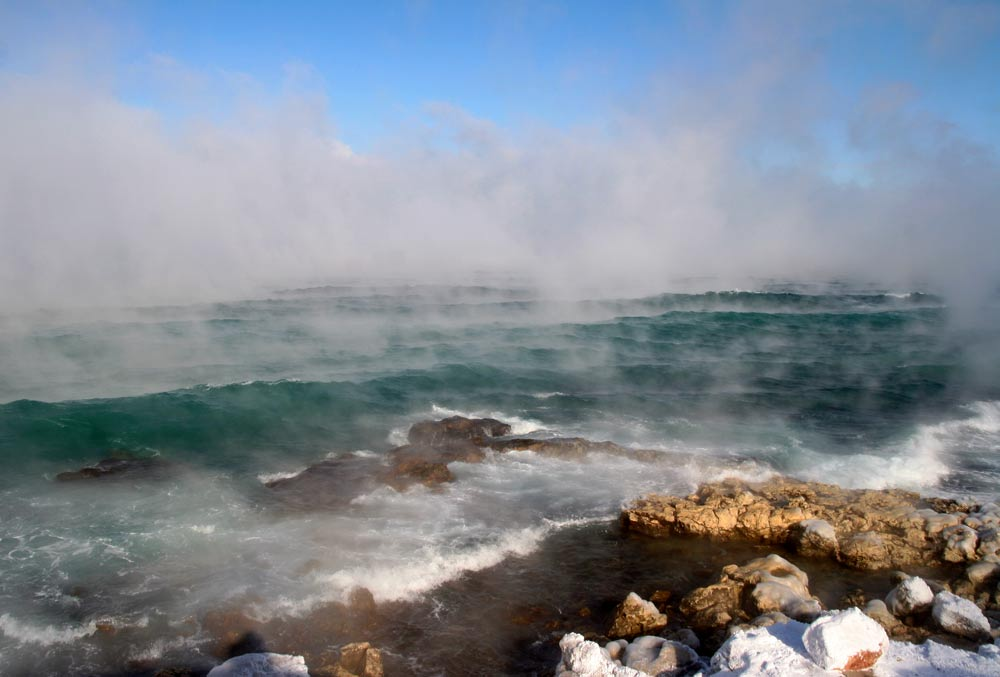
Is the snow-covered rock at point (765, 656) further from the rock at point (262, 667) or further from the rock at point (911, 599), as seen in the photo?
the rock at point (262, 667)

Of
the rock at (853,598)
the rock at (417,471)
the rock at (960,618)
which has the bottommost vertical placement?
the rock at (853,598)

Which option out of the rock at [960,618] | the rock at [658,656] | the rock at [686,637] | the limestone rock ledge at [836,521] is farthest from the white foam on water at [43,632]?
the rock at [960,618]

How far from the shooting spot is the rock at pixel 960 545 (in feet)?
39.1

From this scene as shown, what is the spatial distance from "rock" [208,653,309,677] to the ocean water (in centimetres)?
174

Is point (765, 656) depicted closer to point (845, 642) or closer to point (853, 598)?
point (845, 642)

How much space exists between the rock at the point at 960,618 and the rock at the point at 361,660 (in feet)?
28.0

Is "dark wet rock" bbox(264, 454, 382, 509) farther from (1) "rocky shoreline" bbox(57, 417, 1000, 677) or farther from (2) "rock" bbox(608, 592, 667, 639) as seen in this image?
(2) "rock" bbox(608, 592, 667, 639)

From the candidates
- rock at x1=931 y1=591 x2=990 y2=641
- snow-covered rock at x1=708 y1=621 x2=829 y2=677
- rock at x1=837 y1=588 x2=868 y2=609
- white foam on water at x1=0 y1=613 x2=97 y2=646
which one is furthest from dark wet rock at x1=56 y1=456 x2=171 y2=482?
rock at x1=931 y1=591 x2=990 y2=641

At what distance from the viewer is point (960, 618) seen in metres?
9.21

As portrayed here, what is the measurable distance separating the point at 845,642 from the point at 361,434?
16252mm

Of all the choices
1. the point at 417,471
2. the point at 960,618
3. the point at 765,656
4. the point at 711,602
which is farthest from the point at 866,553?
the point at 417,471

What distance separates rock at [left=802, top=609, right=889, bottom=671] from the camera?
7.71 m

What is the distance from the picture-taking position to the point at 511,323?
44719 millimetres

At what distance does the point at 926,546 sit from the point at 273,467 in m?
16.4
